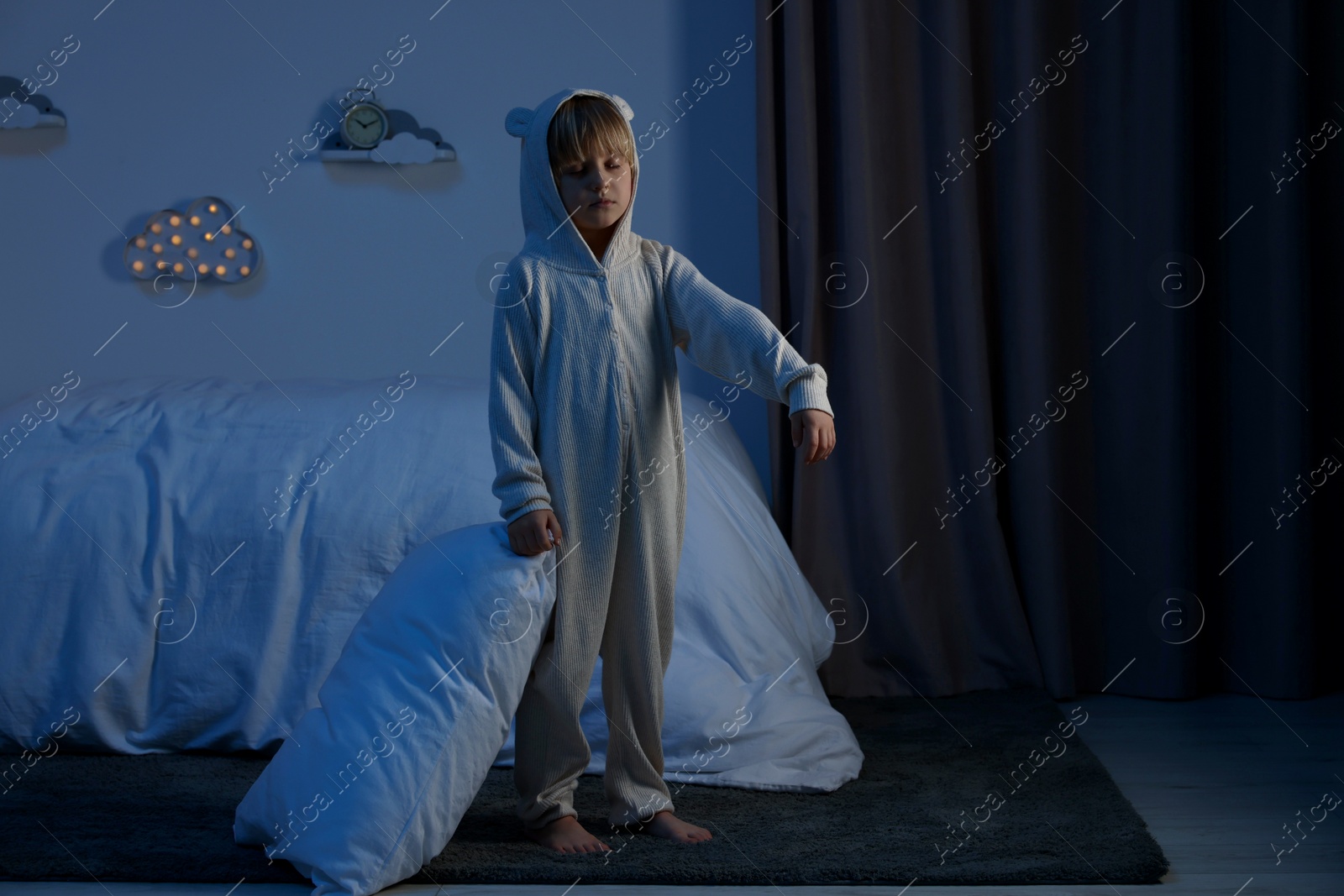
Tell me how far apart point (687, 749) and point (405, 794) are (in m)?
0.55

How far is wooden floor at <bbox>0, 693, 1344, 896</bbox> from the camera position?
1470 millimetres

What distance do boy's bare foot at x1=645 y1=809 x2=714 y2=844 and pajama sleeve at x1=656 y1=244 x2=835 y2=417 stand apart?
605 mm

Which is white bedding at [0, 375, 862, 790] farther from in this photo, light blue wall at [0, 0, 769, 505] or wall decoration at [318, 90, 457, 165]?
wall decoration at [318, 90, 457, 165]

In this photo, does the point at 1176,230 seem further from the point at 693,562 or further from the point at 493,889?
the point at 493,889

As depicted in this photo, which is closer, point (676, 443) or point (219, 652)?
point (676, 443)

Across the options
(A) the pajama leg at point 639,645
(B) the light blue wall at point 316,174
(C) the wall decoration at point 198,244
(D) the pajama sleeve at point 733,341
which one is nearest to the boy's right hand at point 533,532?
(A) the pajama leg at point 639,645

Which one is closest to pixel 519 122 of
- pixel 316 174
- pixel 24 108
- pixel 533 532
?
pixel 533 532

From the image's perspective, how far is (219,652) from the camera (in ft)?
6.36

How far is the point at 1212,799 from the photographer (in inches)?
71.2

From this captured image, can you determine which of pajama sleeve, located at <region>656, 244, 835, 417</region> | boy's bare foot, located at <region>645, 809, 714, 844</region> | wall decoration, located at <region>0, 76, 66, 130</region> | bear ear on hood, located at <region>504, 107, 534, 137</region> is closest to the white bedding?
boy's bare foot, located at <region>645, 809, 714, 844</region>

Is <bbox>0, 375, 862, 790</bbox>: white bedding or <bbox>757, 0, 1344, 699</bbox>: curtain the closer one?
<bbox>0, 375, 862, 790</bbox>: white bedding

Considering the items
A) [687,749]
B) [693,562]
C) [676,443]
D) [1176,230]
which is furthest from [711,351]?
[1176,230]

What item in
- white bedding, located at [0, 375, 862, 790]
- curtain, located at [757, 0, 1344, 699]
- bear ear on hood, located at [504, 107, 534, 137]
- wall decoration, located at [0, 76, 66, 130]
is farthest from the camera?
wall decoration, located at [0, 76, 66, 130]

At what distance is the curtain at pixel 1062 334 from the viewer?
8.00 ft
